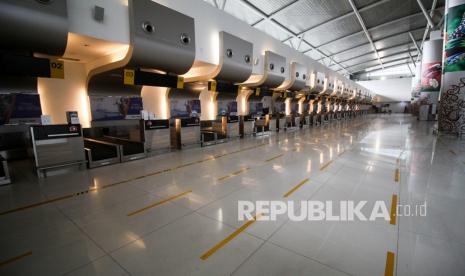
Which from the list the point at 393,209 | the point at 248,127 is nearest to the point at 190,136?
the point at 248,127

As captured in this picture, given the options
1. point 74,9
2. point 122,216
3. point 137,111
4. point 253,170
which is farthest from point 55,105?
point 253,170

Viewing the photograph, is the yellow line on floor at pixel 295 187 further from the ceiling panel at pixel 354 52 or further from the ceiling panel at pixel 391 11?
the ceiling panel at pixel 354 52

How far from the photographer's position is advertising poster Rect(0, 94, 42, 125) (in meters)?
5.32

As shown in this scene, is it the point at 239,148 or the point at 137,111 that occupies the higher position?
the point at 137,111

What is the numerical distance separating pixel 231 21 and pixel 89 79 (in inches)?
215

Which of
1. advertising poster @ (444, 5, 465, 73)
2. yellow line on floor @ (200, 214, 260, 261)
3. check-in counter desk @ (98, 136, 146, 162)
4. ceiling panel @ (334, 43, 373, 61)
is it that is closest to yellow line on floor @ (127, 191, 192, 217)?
yellow line on floor @ (200, 214, 260, 261)

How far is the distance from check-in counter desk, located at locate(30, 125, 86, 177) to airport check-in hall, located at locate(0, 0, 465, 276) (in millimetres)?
23

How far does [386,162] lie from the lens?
17.9 feet

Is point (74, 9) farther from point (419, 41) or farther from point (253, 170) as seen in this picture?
point (419, 41)

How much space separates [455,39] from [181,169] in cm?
1212

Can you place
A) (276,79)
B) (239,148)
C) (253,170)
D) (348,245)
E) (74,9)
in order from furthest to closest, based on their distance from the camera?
(276,79) → (239,148) → (253,170) → (74,9) → (348,245)

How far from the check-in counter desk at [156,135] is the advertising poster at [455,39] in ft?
39.4

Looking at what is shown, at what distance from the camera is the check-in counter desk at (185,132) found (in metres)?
7.37

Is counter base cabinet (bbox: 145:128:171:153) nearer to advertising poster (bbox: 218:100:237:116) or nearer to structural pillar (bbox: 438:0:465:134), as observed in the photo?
advertising poster (bbox: 218:100:237:116)
